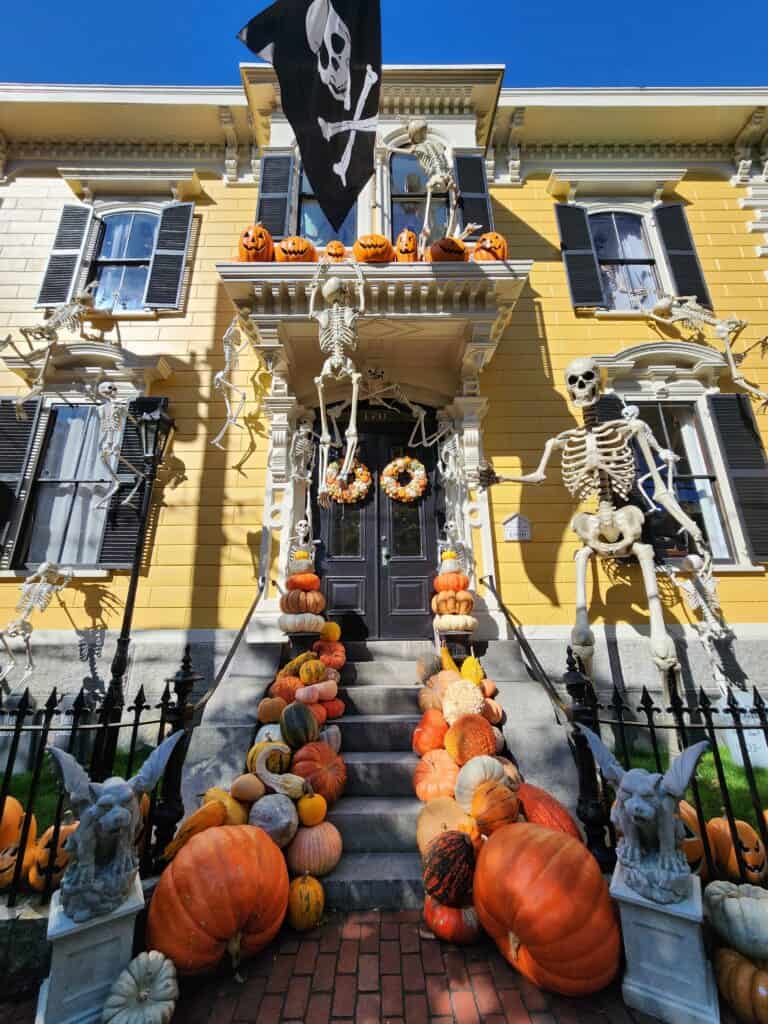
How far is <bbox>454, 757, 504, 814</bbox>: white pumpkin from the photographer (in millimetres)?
3212

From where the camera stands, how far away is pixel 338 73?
5109 mm

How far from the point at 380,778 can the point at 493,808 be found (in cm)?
118

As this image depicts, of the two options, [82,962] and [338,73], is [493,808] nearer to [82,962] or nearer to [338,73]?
[82,962]

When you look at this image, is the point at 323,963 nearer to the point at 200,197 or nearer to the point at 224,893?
the point at 224,893

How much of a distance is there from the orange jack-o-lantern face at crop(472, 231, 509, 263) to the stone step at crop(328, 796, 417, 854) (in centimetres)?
609

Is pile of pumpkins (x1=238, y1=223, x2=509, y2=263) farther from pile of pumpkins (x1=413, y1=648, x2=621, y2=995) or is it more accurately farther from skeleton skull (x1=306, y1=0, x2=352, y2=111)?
pile of pumpkins (x1=413, y1=648, x2=621, y2=995)

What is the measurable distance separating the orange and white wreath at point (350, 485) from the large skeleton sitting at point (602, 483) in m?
1.86

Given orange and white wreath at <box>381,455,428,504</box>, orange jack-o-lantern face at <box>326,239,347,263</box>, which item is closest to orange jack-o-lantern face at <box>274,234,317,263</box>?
orange jack-o-lantern face at <box>326,239,347,263</box>

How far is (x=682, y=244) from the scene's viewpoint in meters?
7.99

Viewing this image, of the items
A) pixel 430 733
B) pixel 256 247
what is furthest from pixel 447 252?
pixel 430 733

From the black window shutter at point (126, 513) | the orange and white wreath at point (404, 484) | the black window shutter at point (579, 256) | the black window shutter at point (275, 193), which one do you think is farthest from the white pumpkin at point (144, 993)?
the black window shutter at point (579, 256)

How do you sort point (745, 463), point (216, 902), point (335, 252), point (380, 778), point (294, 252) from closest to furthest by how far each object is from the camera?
point (216, 902) → point (380, 778) → point (294, 252) → point (335, 252) → point (745, 463)

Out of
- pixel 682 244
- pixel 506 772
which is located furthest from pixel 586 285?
pixel 506 772

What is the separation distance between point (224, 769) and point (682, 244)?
10247 mm
